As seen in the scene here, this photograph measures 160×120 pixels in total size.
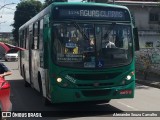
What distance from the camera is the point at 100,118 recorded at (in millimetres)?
9742

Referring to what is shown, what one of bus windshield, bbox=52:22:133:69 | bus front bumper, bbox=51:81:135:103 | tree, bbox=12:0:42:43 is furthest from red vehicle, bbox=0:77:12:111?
tree, bbox=12:0:42:43

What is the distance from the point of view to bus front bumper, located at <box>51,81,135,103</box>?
9.97m

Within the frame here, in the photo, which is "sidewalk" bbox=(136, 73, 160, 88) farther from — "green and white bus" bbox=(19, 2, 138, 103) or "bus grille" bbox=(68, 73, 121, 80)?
"bus grille" bbox=(68, 73, 121, 80)

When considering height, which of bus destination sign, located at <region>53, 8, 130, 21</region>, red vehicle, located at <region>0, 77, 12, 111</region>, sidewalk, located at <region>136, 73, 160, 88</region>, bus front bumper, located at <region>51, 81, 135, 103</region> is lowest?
sidewalk, located at <region>136, 73, 160, 88</region>

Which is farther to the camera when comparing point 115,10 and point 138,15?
point 138,15

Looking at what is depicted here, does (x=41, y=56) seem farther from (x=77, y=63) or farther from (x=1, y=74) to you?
(x=1, y=74)

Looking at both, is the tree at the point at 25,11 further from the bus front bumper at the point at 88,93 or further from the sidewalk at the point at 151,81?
the bus front bumper at the point at 88,93

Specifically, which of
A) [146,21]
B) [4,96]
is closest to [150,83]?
[4,96]

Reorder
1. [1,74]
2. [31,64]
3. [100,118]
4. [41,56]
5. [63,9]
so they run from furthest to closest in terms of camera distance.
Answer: [31,64]
[41,56]
[63,9]
[100,118]
[1,74]

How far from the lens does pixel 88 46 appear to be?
1023 cm

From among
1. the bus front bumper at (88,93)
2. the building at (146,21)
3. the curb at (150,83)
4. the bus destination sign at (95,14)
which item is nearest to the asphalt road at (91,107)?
the bus front bumper at (88,93)

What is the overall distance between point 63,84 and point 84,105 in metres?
2.18

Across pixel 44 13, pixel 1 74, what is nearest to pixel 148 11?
pixel 44 13

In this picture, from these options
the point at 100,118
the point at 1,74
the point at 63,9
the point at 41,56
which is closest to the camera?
the point at 1,74
